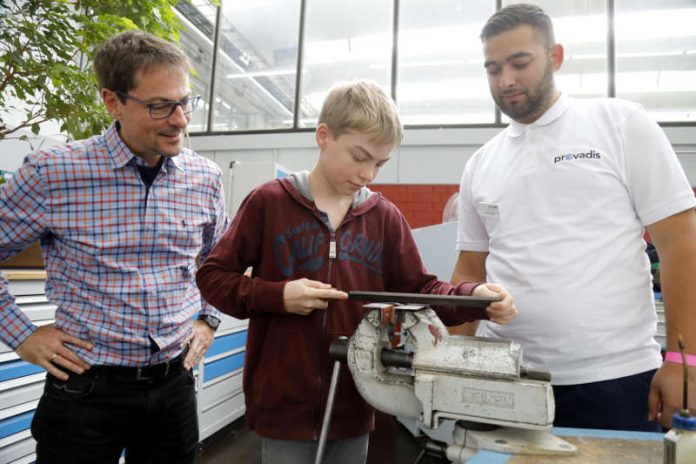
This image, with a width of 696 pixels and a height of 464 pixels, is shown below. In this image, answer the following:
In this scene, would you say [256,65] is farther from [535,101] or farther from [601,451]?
[601,451]

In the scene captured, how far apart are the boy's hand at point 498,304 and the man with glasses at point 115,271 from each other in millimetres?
740

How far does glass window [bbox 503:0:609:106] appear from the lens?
183 inches

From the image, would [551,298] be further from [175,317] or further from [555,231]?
[175,317]

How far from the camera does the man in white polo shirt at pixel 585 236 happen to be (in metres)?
0.97

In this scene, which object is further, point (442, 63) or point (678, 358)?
point (442, 63)

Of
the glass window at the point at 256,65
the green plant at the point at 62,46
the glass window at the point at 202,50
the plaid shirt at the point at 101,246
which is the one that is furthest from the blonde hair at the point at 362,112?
the glass window at the point at 202,50

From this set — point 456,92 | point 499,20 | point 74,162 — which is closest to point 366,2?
point 456,92

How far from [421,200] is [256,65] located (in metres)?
2.88

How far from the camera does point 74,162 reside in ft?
3.39

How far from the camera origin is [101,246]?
102 centimetres

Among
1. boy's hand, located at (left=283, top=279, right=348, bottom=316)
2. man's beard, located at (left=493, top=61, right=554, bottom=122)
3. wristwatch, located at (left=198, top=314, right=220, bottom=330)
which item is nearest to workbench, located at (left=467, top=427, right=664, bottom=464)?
boy's hand, located at (left=283, top=279, right=348, bottom=316)

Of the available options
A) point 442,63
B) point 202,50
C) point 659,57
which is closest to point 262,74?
point 202,50

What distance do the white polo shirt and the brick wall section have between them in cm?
361

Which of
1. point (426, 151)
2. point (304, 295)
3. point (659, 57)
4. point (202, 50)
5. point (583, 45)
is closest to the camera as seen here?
point (304, 295)
